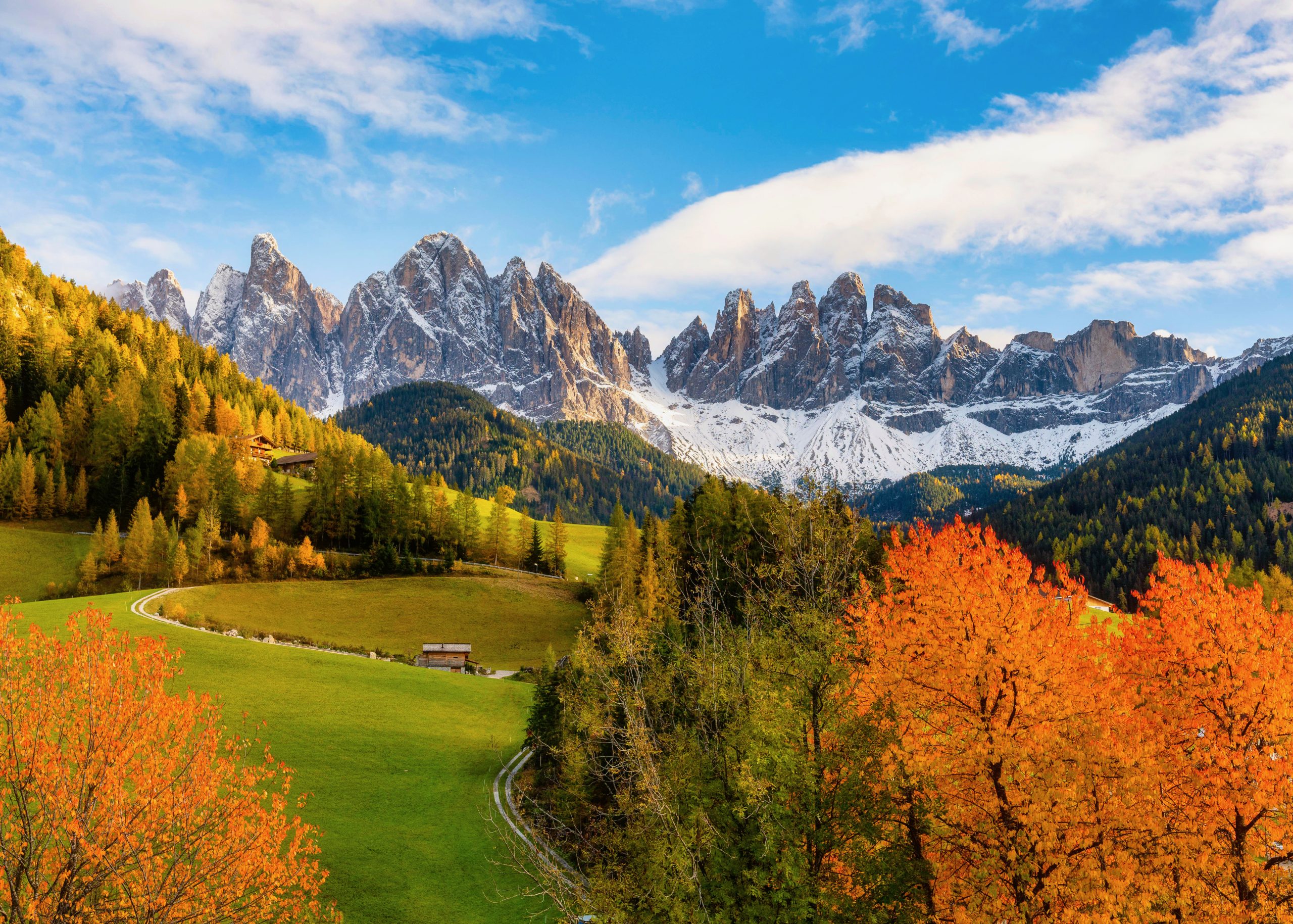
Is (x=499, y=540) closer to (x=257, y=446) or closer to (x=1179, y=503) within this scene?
Result: (x=257, y=446)

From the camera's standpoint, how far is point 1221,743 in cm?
1939

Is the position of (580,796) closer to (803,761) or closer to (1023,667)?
(803,761)

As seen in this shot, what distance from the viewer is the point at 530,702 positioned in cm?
4462

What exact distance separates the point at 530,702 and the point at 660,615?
1412 cm

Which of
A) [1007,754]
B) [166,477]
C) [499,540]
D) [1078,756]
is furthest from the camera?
[499,540]

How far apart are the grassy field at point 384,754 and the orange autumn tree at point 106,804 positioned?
311 inches

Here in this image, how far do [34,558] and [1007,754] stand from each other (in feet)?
272

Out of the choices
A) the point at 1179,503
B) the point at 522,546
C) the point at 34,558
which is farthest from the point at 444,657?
the point at 1179,503

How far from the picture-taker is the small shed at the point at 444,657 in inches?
2203

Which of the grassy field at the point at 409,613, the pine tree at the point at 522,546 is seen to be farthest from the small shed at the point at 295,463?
the grassy field at the point at 409,613

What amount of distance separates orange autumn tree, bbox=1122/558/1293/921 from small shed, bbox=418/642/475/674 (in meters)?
47.6

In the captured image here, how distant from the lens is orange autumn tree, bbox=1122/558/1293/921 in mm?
17719

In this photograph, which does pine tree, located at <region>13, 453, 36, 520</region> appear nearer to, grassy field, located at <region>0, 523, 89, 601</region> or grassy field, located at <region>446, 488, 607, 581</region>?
grassy field, located at <region>0, 523, 89, 601</region>

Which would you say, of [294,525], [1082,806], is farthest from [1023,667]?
[294,525]
